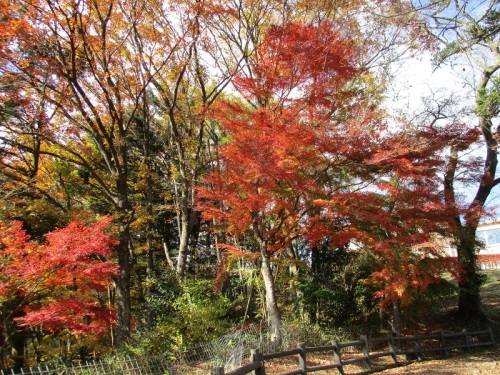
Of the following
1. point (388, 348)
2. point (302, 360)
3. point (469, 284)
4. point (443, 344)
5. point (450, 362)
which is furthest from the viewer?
point (469, 284)

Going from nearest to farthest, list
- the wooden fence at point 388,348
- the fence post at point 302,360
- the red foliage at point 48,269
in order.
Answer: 1. the red foliage at point 48,269
2. the fence post at point 302,360
3. the wooden fence at point 388,348

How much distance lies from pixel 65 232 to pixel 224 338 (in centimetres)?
469

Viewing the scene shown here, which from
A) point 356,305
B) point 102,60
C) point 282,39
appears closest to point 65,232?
point 102,60

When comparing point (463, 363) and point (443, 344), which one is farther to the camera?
point (443, 344)

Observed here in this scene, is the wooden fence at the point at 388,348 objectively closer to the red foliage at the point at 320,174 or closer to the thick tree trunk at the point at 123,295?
the red foliage at the point at 320,174

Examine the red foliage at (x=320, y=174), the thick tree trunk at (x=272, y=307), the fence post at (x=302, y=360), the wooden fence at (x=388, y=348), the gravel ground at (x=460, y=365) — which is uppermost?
the red foliage at (x=320, y=174)

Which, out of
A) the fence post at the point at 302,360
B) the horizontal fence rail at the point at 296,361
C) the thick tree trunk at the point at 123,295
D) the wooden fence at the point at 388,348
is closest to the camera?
the horizontal fence rail at the point at 296,361

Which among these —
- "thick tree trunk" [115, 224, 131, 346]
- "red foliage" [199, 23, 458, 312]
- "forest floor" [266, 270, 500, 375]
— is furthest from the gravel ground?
"thick tree trunk" [115, 224, 131, 346]

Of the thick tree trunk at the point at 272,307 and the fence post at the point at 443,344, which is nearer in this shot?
the thick tree trunk at the point at 272,307

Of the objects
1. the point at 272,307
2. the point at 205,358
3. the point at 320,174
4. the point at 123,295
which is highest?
the point at 320,174

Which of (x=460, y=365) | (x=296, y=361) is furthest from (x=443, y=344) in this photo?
(x=296, y=361)

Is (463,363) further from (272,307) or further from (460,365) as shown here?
(272,307)

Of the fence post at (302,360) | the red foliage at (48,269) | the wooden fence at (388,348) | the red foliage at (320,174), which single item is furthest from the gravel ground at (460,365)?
the red foliage at (48,269)

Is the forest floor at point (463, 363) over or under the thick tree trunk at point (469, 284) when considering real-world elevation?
under
